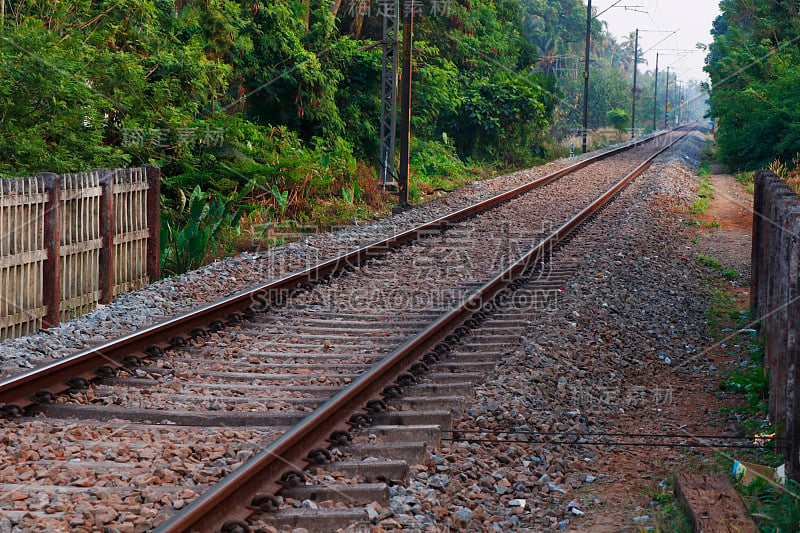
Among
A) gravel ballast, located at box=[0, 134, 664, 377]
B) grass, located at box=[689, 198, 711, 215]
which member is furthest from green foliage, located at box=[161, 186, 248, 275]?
grass, located at box=[689, 198, 711, 215]

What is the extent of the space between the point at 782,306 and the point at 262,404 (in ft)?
12.0

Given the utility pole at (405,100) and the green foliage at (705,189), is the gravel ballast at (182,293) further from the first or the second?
the green foliage at (705,189)

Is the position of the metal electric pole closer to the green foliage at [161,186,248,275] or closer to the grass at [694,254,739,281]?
the green foliage at [161,186,248,275]

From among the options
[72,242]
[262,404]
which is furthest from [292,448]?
[72,242]

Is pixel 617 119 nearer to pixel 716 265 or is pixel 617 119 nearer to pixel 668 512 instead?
pixel 716 265

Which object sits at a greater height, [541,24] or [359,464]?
[541,24]

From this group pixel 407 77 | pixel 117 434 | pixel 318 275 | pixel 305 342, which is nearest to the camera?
pixel 117 434

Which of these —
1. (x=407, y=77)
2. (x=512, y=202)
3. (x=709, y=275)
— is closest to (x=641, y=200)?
(x=512, y=202)

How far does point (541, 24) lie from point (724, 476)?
3268 inches

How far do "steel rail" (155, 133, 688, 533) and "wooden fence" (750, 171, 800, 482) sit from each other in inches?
105

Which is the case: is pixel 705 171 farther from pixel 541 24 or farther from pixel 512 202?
pixel 541 24

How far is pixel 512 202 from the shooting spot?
766 inches

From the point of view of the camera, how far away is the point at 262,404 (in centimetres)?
581

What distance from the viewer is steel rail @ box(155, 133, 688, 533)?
390 cm
